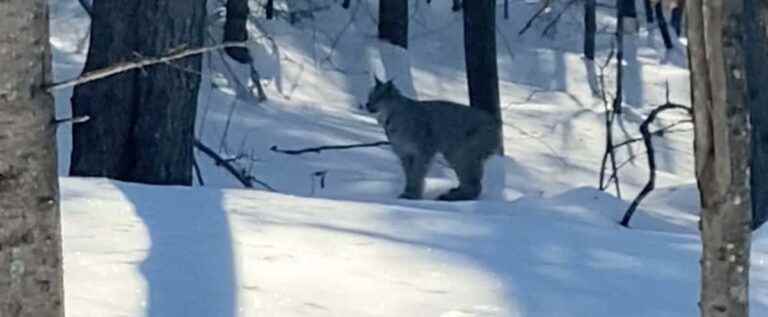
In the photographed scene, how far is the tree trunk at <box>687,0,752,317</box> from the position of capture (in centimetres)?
356

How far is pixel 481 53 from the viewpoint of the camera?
16.6 metres

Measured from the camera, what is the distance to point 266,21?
832 inches

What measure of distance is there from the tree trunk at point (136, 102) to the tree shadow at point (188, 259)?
76.4 inches

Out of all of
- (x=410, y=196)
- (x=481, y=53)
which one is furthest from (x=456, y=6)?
(x=410, y=196)

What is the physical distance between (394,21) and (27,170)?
17914mm

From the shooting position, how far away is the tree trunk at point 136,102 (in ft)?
25.8

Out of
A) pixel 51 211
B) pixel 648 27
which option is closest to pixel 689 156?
pixel 648 27

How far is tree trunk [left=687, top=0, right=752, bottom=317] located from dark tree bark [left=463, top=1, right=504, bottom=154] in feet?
41.2

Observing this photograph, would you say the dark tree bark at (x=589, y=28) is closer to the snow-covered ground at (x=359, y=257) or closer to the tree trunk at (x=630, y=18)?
the tree trunk at (x=630, y=18)

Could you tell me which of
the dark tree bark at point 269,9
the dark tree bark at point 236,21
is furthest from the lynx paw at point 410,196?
the dark tree bark at point 269,9

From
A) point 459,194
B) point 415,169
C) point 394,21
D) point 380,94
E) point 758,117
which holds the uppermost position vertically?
point 758,117

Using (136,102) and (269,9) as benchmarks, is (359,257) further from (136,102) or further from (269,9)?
(269,9)

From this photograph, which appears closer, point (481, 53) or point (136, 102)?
point (136, 102)

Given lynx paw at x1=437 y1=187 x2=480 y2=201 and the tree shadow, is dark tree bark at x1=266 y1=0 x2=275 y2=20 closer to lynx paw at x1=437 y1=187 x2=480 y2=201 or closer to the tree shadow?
lynx paw at x1=437 y1=187 x2=480 y2=201
